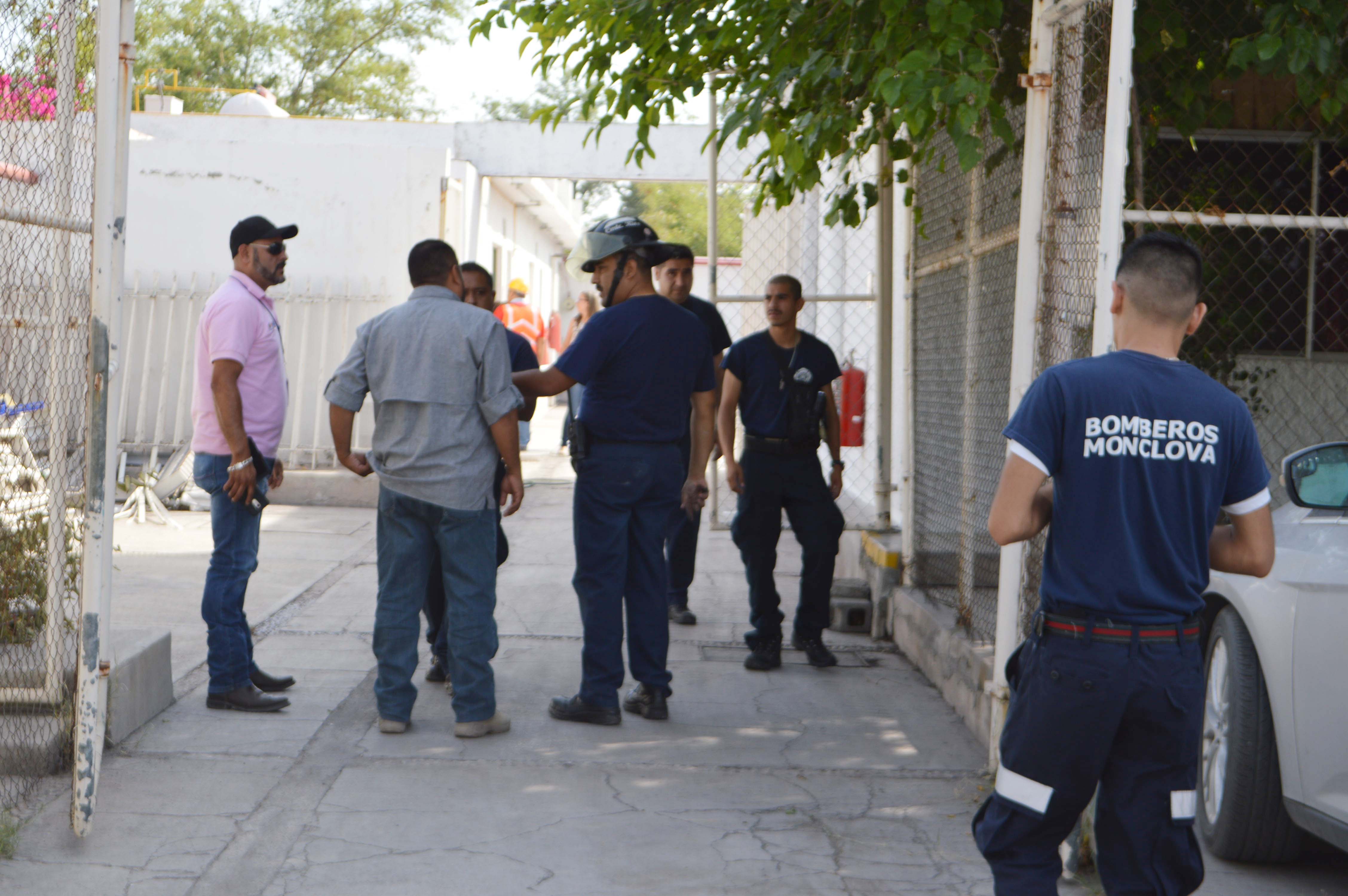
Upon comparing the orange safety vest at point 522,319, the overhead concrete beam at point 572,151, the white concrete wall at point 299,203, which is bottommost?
the orange safety vest at point 522,319

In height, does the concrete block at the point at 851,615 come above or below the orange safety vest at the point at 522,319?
below

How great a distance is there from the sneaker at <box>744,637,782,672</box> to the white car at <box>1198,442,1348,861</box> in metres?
2.42

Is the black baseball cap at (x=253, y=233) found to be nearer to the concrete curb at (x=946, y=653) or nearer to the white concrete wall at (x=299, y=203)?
the concrete curb at (x=946, y=653)

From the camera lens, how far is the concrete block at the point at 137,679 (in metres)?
4.70

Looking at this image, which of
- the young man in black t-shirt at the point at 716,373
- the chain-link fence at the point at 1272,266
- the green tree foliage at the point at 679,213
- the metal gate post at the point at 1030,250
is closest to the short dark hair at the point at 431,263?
the young man in black t-shirt at the point at 716,373

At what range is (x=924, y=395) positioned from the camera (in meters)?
7.05

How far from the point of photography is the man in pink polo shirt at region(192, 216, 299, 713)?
5.04m

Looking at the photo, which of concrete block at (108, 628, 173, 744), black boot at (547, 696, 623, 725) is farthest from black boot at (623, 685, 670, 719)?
concrete block at (108, 628, 173, 744)

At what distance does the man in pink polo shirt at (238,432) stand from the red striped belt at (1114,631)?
331cm

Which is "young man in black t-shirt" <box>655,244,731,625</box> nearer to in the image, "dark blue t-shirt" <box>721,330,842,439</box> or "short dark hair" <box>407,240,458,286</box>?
"dark blue t-shirt" <box>721,330,842,439</box>

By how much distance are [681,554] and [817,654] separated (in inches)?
44.7

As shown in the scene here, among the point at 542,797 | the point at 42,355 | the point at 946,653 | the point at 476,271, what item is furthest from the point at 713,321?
the point at 42,355

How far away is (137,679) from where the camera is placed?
4922 millimetres

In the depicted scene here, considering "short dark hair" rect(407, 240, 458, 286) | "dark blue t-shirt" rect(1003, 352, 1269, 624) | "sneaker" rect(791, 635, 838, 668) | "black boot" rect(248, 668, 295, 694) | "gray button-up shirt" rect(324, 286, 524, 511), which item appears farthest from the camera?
"sneaker" rect(791, 635, 838, 668)
